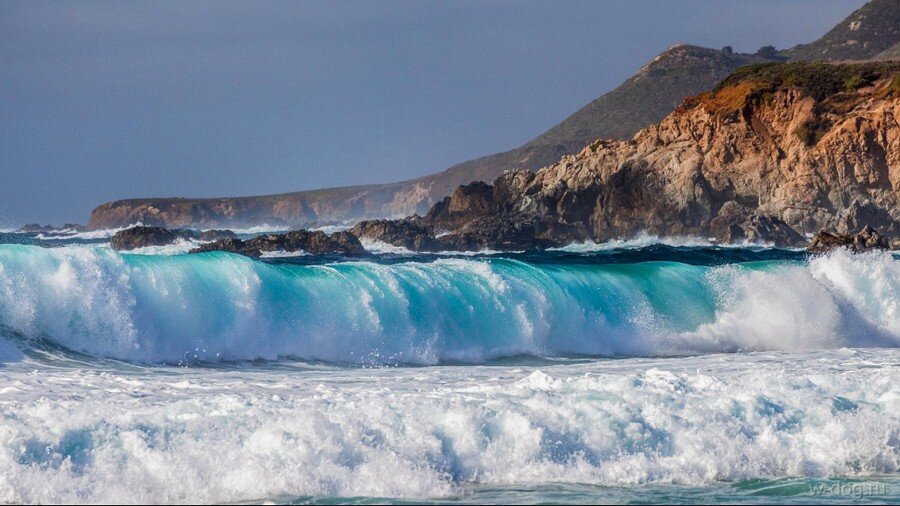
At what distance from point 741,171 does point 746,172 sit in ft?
0.88

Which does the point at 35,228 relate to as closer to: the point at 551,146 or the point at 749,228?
the point at 551,146

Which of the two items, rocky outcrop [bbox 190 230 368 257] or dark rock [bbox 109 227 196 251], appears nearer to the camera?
rocky outcrop [bbox 190 230 368 257]

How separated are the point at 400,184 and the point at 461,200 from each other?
3231 inches

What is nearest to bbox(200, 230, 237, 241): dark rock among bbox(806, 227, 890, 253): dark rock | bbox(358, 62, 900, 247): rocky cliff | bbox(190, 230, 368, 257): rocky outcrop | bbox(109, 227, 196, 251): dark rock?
bbox(109, 227, 196, 251): dark rock

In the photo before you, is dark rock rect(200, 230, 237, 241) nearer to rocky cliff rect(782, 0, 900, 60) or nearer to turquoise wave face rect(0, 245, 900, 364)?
turquoise wave face rect(0, 245, 900, 364)

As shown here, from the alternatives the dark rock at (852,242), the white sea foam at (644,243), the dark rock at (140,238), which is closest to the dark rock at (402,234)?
the white sea foam at (644,243)

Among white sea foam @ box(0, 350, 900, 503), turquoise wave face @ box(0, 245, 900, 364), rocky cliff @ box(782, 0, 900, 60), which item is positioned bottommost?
white sea foam @ box(0, 350, 900, 503)

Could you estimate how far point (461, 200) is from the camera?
205 feet

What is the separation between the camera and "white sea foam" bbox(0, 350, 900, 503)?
328 inches

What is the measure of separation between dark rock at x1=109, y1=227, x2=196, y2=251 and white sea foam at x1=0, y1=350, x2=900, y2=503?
39.7 m

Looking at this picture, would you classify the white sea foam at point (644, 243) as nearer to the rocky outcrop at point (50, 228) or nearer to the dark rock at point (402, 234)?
the dark rock at point (402, 234)

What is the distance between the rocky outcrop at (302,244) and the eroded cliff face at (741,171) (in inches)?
486

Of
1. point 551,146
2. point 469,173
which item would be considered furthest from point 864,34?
point 469,173

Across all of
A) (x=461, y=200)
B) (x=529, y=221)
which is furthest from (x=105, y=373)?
(x=461, y=200)
